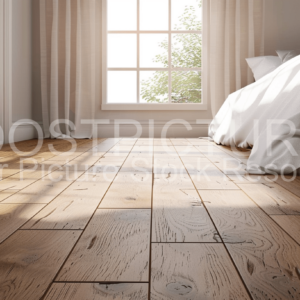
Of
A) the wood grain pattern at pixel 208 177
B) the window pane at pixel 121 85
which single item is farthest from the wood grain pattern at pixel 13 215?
the window pane at pixel 121 85

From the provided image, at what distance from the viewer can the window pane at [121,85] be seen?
4.14 metres

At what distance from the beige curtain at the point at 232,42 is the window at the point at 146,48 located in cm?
26

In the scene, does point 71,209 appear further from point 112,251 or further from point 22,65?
point 22,65

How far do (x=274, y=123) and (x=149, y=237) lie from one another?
1.15 m

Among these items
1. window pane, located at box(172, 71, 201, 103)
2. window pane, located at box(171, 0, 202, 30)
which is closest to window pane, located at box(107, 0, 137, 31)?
window pane, located at box(171, 0, 202, 30)

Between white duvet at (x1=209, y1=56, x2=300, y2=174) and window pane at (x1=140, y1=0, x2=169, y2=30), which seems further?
window pane at (x1=140, y1=0, x2=169, y2=30)

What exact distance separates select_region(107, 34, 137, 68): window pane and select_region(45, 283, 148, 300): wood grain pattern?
3798 mm

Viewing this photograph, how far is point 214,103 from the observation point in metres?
3.87

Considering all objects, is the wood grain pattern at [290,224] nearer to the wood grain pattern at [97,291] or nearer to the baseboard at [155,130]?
the wood grain pattern at [97,291]

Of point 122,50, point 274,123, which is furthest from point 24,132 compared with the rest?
point 274,123

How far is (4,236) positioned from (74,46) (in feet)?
11.2

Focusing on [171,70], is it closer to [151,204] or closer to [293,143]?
[293,143]

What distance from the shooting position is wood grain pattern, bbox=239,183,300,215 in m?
1.00

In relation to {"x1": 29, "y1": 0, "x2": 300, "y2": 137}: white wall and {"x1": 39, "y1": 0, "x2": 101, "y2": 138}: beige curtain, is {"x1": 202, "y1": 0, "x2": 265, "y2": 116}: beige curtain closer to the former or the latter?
{"x1": 29, "y1": 0, "x2": 300, "y2": 137}: white wall
